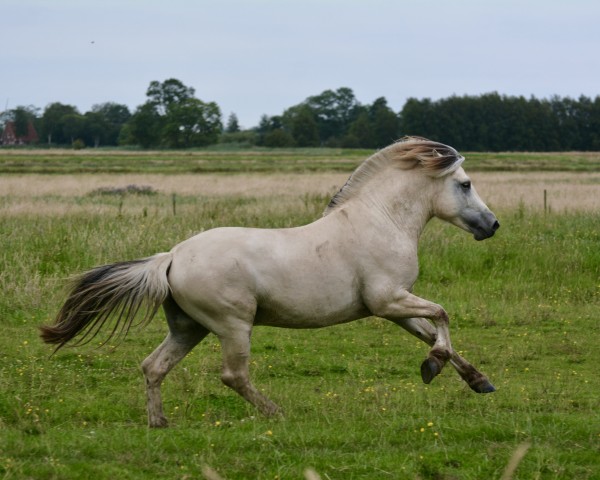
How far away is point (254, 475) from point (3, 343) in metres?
5.70

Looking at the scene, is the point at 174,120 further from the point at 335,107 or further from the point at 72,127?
the point at 335,107

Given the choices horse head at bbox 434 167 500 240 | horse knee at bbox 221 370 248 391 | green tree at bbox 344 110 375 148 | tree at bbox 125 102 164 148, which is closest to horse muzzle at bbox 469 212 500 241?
horse head at bbox 434 167 500 240

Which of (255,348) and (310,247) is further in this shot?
(255,348)

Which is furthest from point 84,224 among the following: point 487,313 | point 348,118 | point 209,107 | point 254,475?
point 348,118

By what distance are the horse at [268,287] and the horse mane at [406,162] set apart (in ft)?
0.06

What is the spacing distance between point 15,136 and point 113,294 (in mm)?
103787

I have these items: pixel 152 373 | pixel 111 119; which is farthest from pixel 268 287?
pixel 111 119

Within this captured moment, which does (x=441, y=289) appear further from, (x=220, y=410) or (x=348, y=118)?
(x=348, y=118)

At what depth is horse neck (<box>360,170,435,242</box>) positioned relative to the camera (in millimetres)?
7355

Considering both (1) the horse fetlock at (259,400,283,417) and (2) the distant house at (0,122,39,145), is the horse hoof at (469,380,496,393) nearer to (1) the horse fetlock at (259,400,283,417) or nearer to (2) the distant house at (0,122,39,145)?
(1) the horse fetlock at (259,400,283,417)

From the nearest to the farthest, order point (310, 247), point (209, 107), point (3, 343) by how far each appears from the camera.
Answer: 1. point (310, 247)
2. point (3, 343)
3. point (209, 107)

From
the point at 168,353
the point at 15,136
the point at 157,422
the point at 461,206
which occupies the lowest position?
the point at 157,422

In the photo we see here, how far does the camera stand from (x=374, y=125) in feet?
340

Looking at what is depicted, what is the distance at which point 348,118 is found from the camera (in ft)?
433
